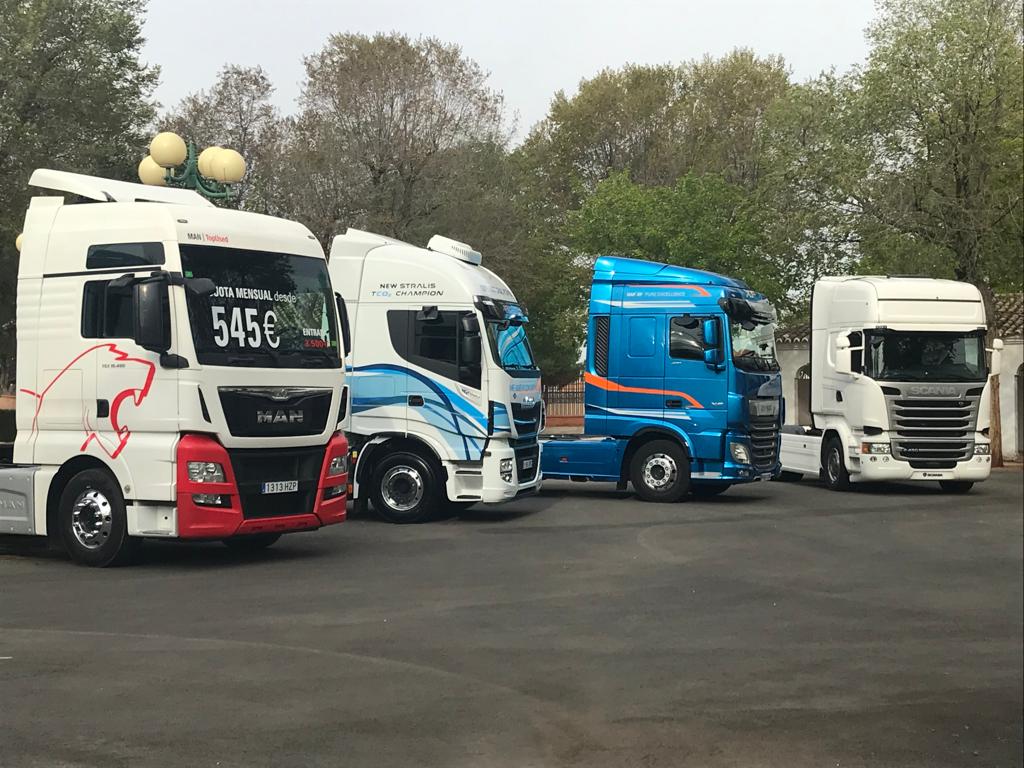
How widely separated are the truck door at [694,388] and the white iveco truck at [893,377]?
2694 mm

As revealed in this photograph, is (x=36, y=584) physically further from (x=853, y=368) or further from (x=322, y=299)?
(x=853, y=368)

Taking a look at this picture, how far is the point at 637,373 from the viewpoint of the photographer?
1933 centimetres

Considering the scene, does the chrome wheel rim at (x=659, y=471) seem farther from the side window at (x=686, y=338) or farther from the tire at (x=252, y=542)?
the tire at (x=252, y=542)

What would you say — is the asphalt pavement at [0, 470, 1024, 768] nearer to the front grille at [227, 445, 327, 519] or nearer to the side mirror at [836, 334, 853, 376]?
the front grille at [227, 445, 327, 519]

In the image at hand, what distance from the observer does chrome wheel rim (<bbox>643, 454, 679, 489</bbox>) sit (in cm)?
1945

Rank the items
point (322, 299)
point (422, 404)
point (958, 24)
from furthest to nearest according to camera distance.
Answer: point (958, 24) → point (422, 404) → point (322, 299)

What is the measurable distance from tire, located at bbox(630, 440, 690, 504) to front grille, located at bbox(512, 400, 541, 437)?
2.39m

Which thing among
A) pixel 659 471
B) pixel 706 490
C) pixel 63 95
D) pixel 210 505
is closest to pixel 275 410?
pixel 210 505

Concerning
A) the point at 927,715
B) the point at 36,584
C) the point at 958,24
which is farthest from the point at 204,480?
the point at 958,24

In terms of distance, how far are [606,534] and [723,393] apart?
464cm

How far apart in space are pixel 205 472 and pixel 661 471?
921 cm

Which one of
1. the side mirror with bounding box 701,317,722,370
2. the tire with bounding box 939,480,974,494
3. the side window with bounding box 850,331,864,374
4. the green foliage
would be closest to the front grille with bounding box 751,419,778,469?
the side mirror with bounding box 701,317,722,370

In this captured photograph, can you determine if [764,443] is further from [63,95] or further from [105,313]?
[63,95]

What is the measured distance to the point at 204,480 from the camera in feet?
38.4
